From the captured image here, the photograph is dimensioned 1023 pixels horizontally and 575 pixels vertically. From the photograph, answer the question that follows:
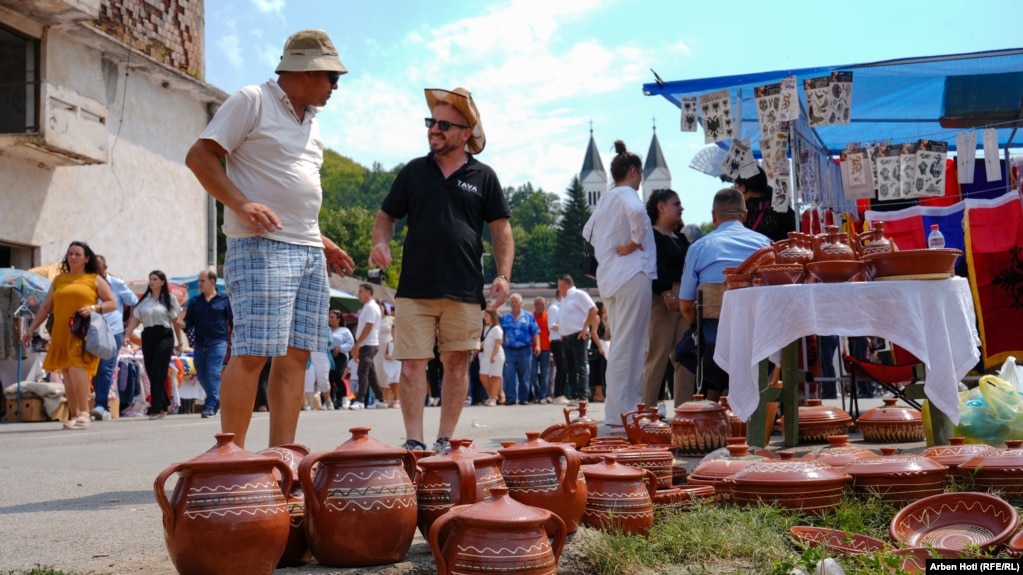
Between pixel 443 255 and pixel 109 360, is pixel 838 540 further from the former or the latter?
pixel 109 360

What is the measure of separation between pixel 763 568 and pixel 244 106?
280 centimetres

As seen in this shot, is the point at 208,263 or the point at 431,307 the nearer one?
the point at 431,307

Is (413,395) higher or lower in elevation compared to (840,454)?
higher

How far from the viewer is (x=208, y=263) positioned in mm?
25953

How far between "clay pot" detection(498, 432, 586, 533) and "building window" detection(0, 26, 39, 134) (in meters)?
18.2

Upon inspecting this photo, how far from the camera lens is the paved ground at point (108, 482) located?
3.14 m

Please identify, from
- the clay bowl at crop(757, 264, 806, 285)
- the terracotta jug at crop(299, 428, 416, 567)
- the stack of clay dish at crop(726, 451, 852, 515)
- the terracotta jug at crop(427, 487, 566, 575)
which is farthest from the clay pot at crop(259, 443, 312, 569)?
the clay bowl at crop(757, 264, 806, 285)

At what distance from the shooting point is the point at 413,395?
16.8 ft

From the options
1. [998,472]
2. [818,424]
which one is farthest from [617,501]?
[818,424]

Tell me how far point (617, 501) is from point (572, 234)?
3845 inches

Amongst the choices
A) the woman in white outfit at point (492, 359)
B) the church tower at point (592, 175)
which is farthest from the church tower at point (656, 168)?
the woman in white outfit at point (492, 359)

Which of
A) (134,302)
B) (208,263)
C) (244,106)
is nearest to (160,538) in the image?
(244,106)

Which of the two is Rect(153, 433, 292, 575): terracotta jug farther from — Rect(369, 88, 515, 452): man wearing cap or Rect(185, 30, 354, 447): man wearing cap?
Rect(369, 88, 515, 452): man wearing cap

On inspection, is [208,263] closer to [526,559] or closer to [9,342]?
[9,342]
